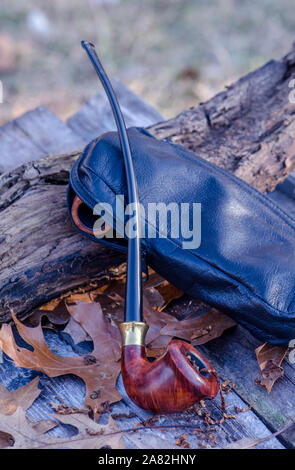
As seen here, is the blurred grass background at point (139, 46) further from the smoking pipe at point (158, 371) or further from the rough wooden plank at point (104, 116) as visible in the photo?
the smoking pipe at point (158, 371)

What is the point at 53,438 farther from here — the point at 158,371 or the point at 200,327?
the point at 200,327

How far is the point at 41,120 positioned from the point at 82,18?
2.22 m

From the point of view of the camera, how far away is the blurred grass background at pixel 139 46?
347 cm

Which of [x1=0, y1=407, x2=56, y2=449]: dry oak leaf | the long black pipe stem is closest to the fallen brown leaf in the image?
[x1=0, y1=407, x2=56, y2=449]: dry oak leaf

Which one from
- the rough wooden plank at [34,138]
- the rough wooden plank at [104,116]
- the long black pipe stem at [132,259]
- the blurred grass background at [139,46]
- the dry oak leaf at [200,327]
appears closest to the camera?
the long black pipe stem at [132,259]

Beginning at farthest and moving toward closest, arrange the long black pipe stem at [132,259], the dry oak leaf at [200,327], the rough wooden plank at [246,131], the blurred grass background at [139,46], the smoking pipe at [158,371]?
1. the blurred grass background at [139,46]
2. the rough wooden plank at [246,131]
3. the dry oak leaf at [200,327]
4. the long black pipe stem at [132,259]
5. the smoking pipe at [158,371]

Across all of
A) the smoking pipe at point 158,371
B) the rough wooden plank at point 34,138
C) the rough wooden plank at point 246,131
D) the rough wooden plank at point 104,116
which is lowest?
the smoking pipe at point 158,371

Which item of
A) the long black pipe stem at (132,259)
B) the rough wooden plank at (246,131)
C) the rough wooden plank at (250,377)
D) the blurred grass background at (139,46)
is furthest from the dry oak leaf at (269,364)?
the blurred grass background at (139,46)

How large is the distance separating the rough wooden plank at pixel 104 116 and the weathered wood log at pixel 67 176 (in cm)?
54

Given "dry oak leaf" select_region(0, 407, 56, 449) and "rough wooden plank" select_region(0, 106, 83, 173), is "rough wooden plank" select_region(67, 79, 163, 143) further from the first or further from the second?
"dry oak leaf" select_region(0, 407, 56, 449)

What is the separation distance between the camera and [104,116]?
248cm

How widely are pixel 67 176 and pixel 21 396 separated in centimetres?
73

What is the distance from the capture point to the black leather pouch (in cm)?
133

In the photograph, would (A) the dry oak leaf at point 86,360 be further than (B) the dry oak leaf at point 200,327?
No
